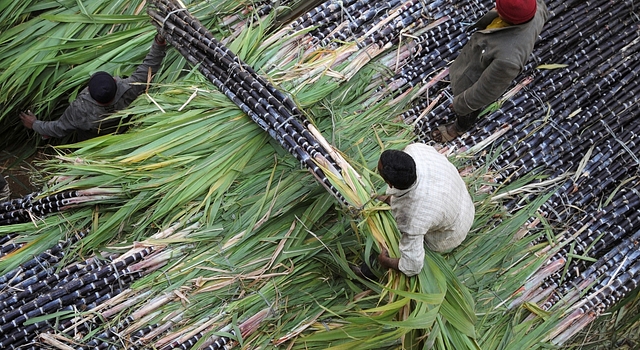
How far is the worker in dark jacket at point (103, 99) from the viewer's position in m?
3.24

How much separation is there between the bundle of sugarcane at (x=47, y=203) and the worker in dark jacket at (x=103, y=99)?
0.50 metres

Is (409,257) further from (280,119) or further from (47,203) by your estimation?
(47,203)

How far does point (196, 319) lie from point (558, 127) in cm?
224

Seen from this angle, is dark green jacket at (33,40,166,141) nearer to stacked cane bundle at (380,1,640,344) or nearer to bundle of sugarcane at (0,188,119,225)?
bundle of sugarcane at (0,188,119,225)

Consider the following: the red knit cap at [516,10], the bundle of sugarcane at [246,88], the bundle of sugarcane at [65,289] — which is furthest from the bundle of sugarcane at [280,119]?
the red knit cap at [516,10]

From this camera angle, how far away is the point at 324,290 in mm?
2734

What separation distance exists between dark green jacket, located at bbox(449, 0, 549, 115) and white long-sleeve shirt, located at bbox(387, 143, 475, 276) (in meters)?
0.68

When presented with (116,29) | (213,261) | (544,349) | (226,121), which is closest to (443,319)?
(544,349)

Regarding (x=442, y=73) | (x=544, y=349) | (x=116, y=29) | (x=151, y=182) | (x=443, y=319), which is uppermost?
(x=116, y=29)

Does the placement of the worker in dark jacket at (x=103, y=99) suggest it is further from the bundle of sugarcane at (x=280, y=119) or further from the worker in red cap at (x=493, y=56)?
the worker in red cap at (x=493, y=56)

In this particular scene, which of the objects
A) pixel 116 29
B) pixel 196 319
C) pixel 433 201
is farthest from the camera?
pixel 116 29

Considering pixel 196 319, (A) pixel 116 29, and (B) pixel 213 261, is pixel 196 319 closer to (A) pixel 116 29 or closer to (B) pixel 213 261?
(B) pixel 213 261

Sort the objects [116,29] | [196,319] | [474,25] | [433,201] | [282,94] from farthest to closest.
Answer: [116,29], [474,25], [282,94], [196,319], [433,201]

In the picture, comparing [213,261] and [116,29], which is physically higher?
[116,29]
